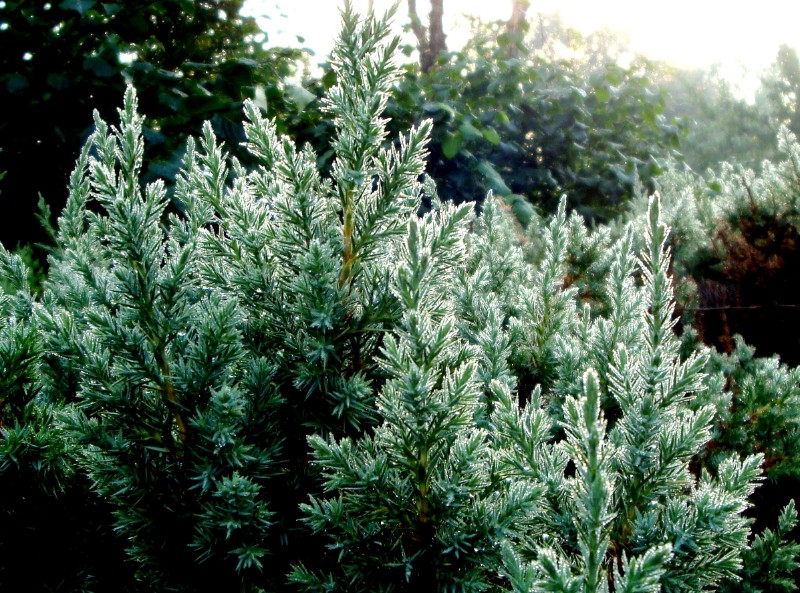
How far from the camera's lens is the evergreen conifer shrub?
100cm

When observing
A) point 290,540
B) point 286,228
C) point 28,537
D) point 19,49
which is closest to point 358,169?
point 286,228

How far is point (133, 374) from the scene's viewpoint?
3.65 feet

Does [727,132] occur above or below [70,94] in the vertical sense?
above

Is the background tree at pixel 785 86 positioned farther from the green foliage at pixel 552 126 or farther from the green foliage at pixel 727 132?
the green foliage at pixel 552 126

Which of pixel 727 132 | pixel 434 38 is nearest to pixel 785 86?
pixel 727 132

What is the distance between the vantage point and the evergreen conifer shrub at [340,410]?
3.28 ft

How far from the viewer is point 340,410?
3.72ft

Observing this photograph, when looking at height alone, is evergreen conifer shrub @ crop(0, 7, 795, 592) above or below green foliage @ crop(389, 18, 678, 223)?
below

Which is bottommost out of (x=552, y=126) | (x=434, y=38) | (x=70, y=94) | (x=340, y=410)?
(x=340, y=410)

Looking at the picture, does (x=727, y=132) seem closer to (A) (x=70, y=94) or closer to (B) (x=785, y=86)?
(B) (x=785, y=86)

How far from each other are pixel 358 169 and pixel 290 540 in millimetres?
753

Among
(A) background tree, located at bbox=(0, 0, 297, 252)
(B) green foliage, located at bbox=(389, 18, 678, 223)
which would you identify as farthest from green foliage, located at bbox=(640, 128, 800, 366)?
(A) background tree, located at bbox=(0, 0, 297, 252)

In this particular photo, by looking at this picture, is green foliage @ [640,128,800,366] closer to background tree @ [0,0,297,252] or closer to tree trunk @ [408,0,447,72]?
background tree @ [0,0,297,252]

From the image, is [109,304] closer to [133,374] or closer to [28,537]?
[133,374]
